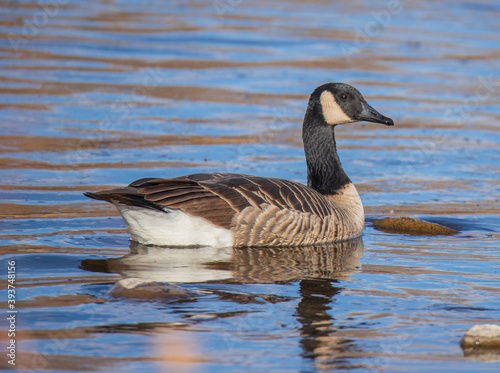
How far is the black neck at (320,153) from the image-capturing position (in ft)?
32.1

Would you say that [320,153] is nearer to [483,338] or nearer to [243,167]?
[243,167]

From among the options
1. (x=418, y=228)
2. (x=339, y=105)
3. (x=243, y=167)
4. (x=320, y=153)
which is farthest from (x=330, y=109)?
(x=243, y=167)

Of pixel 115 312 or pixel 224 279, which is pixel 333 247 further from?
pixel 115 312

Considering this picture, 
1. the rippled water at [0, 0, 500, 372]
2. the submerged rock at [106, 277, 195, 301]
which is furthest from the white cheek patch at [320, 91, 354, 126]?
the submerged rock at [106, 277, 195, 301]

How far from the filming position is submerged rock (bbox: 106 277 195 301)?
21.5ft

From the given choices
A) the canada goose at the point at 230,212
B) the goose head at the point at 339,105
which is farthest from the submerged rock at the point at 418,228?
the goose head at the point at 339,105

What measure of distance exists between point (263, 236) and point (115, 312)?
2.57 meters

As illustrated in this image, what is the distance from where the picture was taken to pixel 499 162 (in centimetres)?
1258

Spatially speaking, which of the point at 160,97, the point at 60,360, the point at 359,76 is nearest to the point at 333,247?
the point at 60,360

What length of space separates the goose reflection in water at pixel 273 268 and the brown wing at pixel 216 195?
415mm

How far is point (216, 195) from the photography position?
8234 mm

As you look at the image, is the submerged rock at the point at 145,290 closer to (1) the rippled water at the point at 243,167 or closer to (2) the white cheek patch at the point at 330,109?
(1) the rippled water at the point at 243,167

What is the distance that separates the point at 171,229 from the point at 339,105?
273 centimetres

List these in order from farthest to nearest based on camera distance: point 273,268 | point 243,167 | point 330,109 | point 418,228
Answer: point 243,167 < point 330,109 < point 418,228 < point 273,268
